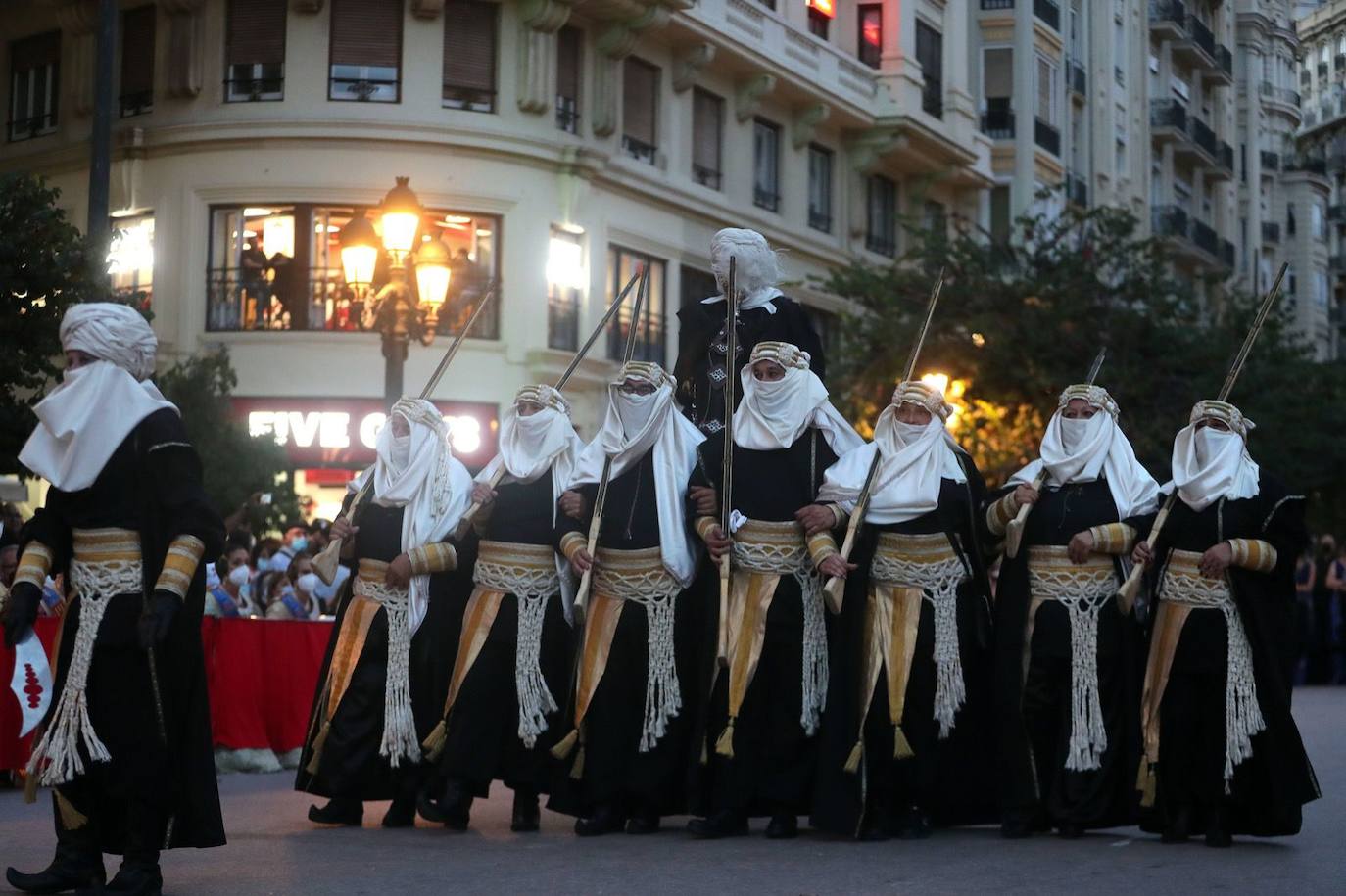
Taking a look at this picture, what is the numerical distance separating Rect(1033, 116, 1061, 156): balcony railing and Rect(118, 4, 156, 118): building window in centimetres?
2023

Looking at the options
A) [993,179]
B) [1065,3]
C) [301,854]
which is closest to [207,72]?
[993,179]

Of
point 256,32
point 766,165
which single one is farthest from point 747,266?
point 766,165

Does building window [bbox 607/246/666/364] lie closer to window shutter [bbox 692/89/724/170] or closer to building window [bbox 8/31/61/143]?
window shutter [bbox 692/89/724/170]

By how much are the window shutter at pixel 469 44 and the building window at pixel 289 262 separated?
1.72 metres

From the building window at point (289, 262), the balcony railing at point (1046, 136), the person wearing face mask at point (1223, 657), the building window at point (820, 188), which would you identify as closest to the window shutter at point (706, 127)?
the building window at point (820, 188)

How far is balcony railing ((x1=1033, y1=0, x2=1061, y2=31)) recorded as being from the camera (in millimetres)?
45031

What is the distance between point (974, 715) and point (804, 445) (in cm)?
145

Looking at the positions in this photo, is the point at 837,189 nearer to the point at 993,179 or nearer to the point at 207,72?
the point at 993,179

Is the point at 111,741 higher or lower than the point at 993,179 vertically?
lower

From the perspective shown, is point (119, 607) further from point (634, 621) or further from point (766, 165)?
point (766, 165)

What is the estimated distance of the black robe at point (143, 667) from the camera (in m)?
7.83

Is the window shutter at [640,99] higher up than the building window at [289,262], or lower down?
higher up

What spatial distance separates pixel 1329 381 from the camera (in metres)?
37.8

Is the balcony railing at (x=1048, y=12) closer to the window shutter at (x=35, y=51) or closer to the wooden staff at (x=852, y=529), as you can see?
the window shutter at (x=35, y=51)
